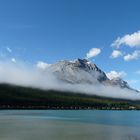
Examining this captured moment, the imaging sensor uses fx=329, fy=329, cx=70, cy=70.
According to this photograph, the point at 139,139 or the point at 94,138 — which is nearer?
the point at 139,139

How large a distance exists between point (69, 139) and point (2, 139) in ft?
39.7

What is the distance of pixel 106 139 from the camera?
6212cm

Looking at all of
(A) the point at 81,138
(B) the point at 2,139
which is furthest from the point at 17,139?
(A) the point at 81,138

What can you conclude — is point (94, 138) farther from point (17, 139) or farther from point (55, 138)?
point (17, 139)

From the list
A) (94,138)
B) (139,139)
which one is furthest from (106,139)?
(139,139)

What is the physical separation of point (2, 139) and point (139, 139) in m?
24.5

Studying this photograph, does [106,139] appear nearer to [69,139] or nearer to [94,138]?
[94,138]

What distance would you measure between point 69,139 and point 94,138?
5398 millimetres

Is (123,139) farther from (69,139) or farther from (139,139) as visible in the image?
(69,139)

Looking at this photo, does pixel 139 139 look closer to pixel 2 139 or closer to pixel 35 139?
pixel 35 139

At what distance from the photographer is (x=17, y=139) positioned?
58.8 m

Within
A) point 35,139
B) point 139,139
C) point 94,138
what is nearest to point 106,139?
point 94,138

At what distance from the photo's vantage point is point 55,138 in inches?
2462

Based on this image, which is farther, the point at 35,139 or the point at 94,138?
the point at 94,138
